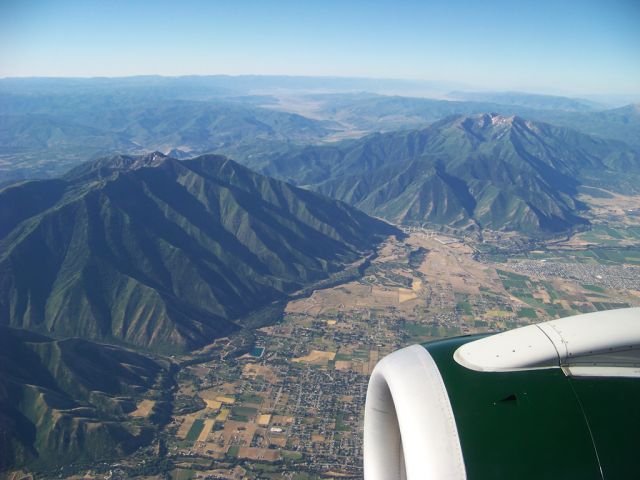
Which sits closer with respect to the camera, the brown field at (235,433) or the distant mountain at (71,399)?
the distant mountain at (71,399)

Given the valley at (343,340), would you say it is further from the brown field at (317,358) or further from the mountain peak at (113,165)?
the mountain peak at (113,165)

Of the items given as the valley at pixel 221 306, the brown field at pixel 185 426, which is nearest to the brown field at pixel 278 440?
the valley at pixel 221 306

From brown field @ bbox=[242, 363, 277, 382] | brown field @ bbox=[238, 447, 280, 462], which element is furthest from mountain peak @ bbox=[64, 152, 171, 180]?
brown field @ bbox=[238, 447, 280, 462]

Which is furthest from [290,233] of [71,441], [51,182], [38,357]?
[71,441]

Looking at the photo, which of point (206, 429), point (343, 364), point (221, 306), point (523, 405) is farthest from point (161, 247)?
point (523, 405)

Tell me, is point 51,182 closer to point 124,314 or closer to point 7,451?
point 124,314

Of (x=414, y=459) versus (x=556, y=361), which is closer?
(x=414, y=459)
